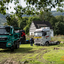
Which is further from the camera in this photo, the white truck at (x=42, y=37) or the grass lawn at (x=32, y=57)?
the white truck at (x=42, y=37)

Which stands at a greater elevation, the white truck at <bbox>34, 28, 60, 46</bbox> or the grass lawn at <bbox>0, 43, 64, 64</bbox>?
the grass lawn at <bbox>0, 43, 64, 64</bbox>

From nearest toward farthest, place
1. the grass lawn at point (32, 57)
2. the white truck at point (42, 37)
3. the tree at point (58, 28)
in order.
Answer: the grass lawn at point (32, 57)
the white truck at point (42, 37)
the tree at point (58, 28)

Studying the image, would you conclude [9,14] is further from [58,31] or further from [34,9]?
[58,31]

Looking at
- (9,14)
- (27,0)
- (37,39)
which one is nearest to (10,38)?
(9,14)

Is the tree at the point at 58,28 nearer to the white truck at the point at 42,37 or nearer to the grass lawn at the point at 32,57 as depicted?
the white truck at the point at 42,37

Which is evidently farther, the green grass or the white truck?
the white truck

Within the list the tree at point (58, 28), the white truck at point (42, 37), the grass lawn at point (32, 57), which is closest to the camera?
the grass lawn at point (32, 57)

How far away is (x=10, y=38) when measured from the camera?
47.6 ft

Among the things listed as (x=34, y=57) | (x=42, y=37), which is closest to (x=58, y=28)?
(x=42, y=37)

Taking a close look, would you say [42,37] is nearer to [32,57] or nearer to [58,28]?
[32,57]

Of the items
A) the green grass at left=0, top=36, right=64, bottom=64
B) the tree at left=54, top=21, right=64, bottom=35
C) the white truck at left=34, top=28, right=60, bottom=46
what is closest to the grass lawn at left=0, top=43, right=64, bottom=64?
the green grass at left=0, top=36, right=64, bottom=64

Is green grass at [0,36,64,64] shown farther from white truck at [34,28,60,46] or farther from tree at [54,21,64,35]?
tree at [54,21,64,35]

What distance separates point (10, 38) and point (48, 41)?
10857mm

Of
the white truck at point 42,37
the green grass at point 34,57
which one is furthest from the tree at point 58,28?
the green grass at point 34,57
